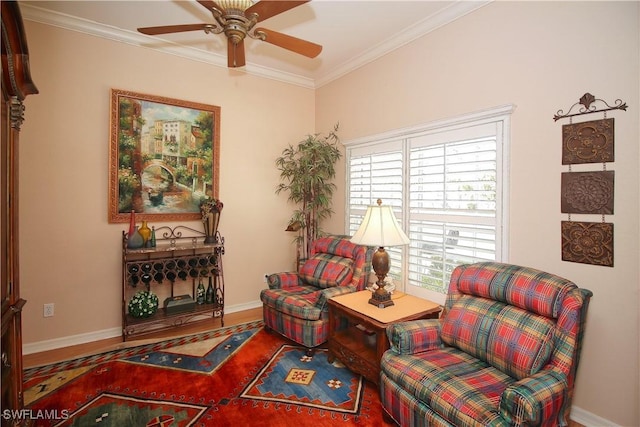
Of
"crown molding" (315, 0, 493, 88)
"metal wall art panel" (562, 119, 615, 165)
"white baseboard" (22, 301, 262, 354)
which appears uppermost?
"crown molding" (315, 0, 493, 88)

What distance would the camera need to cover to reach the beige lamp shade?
2.64 m

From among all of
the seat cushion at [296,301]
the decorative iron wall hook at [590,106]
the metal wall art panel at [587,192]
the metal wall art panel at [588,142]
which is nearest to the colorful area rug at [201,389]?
the seat cushion at [296,301]

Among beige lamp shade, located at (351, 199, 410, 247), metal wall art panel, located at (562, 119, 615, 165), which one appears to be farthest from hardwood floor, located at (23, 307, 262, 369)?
metal wall art panel, located at (562, 119, 615, 165)

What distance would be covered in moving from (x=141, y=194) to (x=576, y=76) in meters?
3.97

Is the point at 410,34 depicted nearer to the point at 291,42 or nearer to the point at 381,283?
the point at 291,42

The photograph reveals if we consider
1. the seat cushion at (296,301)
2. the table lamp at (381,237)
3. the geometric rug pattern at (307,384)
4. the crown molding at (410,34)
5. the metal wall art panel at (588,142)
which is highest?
the crown molding at (410,34)

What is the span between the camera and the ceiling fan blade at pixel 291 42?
7.52ft

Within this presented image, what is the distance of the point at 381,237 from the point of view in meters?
2.64

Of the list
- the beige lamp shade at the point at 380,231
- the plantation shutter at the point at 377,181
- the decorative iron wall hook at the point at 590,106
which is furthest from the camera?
the plantation shutter at the point at 377,181

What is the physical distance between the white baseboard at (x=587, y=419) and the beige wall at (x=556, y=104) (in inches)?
1.1

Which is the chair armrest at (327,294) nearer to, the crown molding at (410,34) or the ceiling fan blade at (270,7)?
the ceiling fan blade at (270,7)

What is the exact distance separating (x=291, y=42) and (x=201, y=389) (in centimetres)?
266

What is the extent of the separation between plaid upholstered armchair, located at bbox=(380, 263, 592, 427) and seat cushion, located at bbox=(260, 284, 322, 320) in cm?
95

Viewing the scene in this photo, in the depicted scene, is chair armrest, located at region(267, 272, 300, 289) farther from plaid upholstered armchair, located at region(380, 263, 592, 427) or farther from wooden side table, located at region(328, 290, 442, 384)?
plaid upholstered armchair, located at region(380, 263, 592, 427)
